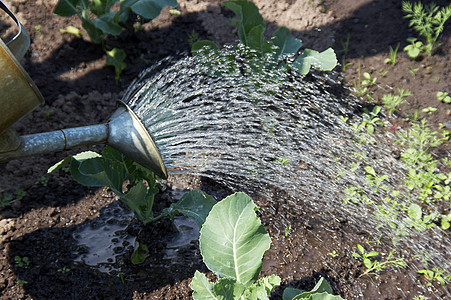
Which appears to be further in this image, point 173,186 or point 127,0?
point 127,0

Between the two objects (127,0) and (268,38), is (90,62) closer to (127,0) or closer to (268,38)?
(127,0)

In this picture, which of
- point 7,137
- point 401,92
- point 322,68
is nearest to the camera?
point 7,137

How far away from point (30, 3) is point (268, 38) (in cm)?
218

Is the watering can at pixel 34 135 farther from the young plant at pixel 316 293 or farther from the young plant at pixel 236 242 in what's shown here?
the young plant at pixel 316 293

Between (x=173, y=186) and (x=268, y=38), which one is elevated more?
(x=268, y=38)

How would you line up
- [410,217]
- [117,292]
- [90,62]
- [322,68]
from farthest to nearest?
[90,62], [322,68], [410,217], [117,292]

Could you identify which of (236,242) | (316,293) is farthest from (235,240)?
(316,293)

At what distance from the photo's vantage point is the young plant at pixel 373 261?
2.56 metres

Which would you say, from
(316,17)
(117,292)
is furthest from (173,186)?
(316,17)

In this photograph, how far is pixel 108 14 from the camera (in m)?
3.65

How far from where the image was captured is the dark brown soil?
98.3 inches

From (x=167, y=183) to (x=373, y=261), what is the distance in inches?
54.6

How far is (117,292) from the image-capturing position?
243cm

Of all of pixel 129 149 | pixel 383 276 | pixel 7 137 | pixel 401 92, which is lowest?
pixel 383 276
